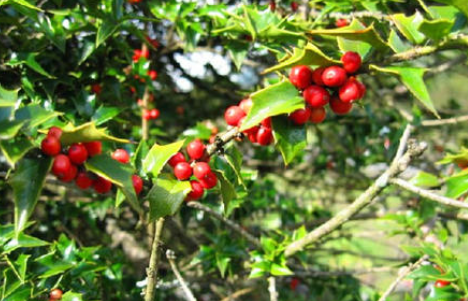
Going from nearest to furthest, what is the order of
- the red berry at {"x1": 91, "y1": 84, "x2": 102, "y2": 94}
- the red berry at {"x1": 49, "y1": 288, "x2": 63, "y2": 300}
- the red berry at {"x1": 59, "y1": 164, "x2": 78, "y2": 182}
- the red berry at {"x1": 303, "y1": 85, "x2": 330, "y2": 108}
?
the red berry at {"x1": 59, "y1": 164, "x2": 78, "y2": 182} → the red berry at {"x1": 303, "y1": 85, "x2": 330, "y2": 108} → the red berry at {"x1": 49, "y1": 288, "x2": 63, "y2": 300} → the red berry at {"x1": 91, "y1": 84, "x2": 102, "y2": 94}

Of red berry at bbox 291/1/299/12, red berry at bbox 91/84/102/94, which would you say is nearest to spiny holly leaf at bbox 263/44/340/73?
red berry at bbox 91/84/102/94

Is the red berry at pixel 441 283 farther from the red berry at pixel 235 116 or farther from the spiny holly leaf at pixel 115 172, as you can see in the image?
the spiny holly leaf at pixel 115 172

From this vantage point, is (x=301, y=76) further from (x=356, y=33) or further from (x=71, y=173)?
(x=71, y=173)

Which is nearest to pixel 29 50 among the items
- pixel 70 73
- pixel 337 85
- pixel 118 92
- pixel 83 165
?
pixel 70 73

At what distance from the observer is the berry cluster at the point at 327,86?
4.08ft

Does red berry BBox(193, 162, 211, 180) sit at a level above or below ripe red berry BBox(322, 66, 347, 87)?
below

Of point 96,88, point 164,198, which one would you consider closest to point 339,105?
point 164,198

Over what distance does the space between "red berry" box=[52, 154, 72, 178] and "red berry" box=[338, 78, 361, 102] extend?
0.72 m

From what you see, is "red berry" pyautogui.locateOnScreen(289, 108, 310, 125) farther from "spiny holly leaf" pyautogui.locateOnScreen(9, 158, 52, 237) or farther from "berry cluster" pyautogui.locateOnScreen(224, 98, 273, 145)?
"spiny holly leaf" pyautogui.locateOnScreen(9, 158, 52, 237)

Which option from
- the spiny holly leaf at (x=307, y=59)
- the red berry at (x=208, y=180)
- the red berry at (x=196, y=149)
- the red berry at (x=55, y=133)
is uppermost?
the spiny holly leaf at (x=307, y=59)

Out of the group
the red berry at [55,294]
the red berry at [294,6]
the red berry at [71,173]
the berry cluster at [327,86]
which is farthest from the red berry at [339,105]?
the red berry at [294,6]

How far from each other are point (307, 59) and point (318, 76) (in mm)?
90

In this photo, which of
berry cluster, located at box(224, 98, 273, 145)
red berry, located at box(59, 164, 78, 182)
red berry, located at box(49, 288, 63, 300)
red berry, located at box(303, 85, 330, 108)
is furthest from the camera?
red berry, located at box(49, 288, 63, 300)

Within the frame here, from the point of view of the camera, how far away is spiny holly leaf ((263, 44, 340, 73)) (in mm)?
1170
